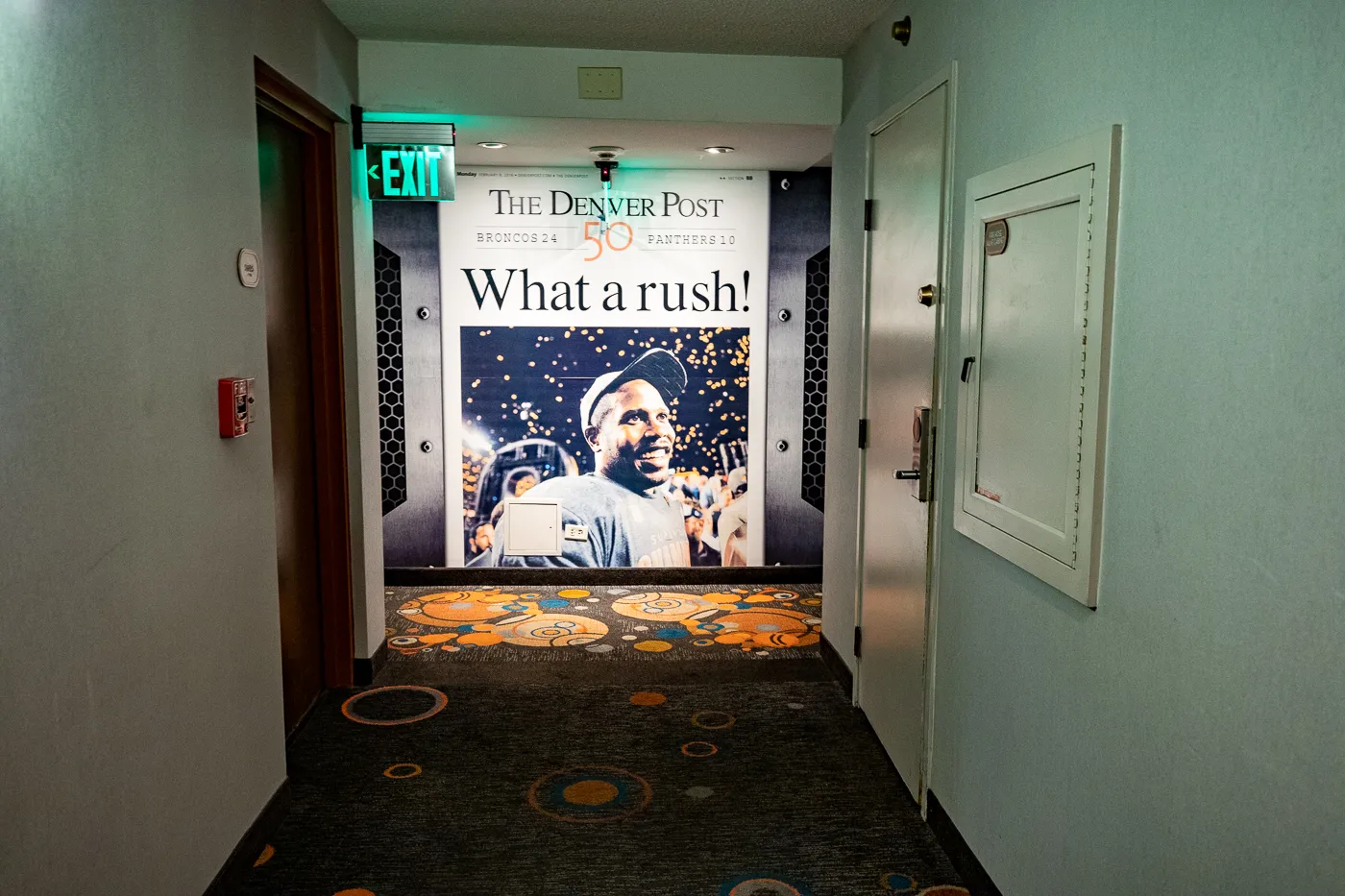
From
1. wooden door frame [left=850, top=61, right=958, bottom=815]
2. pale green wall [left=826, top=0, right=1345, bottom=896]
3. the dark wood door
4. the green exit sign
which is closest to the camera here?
pale green wall [left=826, top=0, right=1345, bottom=896]

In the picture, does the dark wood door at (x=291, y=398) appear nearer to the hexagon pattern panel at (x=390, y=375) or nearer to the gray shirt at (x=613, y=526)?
the hexagon pattern panel at (x=390, y=375)

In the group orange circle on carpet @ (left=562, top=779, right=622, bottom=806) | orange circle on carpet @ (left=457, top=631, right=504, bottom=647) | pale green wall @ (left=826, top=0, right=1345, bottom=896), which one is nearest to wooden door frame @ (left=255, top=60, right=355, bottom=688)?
orange circle on carpet @ (left=457, top=631, right=504, bottom=647)

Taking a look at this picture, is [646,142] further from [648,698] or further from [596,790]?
[596,790]

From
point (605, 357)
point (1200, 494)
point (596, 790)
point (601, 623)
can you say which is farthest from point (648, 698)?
point (1200, 494)

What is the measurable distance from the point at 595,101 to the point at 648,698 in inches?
95.3

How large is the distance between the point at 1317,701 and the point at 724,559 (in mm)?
4469

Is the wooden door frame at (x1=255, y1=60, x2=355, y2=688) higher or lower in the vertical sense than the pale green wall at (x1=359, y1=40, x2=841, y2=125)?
lower

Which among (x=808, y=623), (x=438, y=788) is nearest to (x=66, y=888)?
(x=438, y=788)

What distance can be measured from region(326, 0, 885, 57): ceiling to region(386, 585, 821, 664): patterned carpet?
2.60 metres

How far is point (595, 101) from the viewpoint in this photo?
400 centimetres

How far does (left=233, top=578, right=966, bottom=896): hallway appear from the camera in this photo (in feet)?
8.68

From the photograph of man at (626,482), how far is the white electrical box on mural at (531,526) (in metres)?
0.04

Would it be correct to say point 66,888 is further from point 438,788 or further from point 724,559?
point 724,559

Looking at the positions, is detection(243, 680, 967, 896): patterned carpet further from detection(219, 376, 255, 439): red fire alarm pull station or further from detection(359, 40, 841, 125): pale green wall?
detection(359, 40, 841, 125): pale green wall
